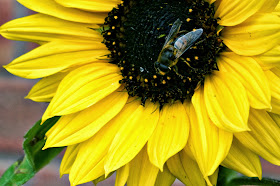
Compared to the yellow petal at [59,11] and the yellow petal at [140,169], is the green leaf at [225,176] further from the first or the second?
the yellow petal at [59,11]

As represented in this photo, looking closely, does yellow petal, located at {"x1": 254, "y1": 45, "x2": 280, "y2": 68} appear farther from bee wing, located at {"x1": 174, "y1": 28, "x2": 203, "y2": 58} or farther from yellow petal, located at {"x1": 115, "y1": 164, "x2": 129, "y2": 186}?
yellow petal, located at {"x1": 115, "y1": 164, "x2": 129, "y2": 186}

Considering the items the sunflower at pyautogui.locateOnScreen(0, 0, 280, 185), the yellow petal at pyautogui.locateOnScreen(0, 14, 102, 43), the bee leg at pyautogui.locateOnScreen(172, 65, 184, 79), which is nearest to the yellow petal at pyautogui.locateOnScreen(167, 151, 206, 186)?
the sunflower at pyautogui.locateOnScreen(0, 0, 280, 185)

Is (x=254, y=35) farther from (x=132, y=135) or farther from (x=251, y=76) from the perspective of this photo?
(x=132, y=135)

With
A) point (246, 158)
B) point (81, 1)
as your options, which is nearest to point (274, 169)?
point (246, 158)

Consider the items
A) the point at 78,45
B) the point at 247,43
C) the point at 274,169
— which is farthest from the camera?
the point at 274,169

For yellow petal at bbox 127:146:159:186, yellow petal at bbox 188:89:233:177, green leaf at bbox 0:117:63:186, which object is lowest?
green leaf at bbox 0:117:63:186

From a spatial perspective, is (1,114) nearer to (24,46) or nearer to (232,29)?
(24,46)
